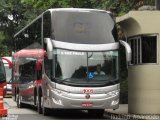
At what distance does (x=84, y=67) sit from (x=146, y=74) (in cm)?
265

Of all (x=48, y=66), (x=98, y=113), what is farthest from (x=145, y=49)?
(x=48, y=66)

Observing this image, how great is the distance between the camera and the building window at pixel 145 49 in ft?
69.4

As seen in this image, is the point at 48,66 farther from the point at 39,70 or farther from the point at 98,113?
the point at 98,113

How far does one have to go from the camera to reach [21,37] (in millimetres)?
30594

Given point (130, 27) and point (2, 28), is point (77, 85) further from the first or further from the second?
point (2, 28)

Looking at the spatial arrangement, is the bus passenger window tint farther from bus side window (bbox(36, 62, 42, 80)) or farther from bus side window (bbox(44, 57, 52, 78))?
bus side window (bbox(36, 62, 42, 80))

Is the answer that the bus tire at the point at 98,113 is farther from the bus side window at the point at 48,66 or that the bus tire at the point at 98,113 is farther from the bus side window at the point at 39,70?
the bus side window at the point at 48,66

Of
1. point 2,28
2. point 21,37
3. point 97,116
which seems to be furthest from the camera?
point 2,28

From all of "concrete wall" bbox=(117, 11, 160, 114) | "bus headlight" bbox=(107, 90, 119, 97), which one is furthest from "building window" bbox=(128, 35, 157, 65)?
"bus headlight" bbox=(107, 90, 119, 97)

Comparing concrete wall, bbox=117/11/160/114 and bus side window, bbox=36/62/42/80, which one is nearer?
concrete wall, bbox=117/11/160/114

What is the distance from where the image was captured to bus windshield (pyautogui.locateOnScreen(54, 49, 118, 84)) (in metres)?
19.9

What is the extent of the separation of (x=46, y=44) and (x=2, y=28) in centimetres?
4928

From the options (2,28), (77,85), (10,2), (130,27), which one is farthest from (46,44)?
(2,28)

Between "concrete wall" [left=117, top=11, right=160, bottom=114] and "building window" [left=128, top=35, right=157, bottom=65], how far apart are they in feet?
0.76
